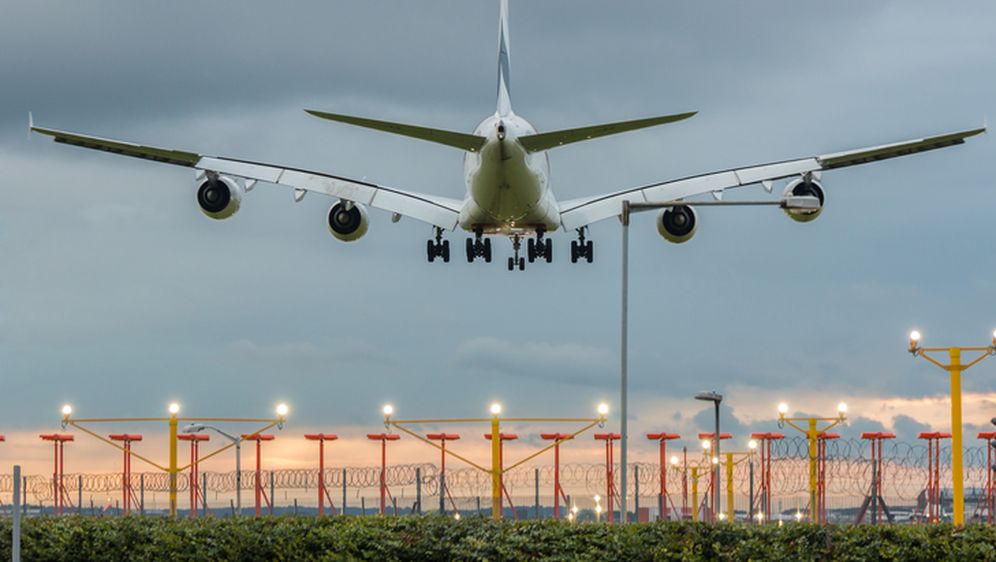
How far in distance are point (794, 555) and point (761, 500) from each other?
47.2 meters

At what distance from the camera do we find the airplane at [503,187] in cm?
4978

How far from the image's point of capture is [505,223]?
179 feet

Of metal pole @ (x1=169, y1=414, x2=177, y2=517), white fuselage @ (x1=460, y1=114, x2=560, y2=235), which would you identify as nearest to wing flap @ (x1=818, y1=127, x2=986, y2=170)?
white fuselage @ (x1=460, y1=114, x2=560, y2=235)

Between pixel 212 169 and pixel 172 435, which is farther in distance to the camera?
pixel 172 435

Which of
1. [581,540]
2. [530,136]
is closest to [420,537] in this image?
[581,540]

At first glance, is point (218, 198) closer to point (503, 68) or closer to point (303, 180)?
point (303, 180)

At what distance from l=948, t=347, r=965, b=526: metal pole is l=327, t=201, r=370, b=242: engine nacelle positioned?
2441 centimetres

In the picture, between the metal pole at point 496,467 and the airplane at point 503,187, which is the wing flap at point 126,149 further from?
the metal pole at point 496,467

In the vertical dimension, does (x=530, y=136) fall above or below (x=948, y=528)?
above

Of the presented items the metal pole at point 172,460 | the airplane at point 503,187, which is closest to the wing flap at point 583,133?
the airplane at point 503,187

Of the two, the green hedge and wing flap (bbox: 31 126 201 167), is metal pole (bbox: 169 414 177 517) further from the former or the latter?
the green hedge

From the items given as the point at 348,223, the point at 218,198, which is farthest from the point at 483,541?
the point at 348,223

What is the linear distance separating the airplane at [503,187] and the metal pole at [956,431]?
A: 26.8ft

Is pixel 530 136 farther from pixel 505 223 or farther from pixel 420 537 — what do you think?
pixel 420 537
